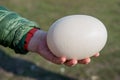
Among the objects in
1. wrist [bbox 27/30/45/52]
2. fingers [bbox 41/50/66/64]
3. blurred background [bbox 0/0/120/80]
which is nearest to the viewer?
fingers [bbox 41/50/66/64]

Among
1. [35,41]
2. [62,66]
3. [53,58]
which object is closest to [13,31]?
[35,41]

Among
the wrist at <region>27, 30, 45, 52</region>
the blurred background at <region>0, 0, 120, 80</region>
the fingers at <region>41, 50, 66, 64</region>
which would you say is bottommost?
the fingers at <region>41, 50, 66, 64</region>

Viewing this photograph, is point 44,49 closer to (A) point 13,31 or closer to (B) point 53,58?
(B) point 53,58

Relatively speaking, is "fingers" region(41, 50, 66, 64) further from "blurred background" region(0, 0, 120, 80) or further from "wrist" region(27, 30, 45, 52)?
"blurred background" region(0, 0, 120, 80)

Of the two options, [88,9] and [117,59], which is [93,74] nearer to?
[117,59]

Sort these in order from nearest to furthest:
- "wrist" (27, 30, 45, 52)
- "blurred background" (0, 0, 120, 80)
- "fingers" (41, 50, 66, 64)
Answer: "fingers" (41, 50, 66, 64) → "wrist" (27, 30, 45, 52) → "blurred background" (0, 0, 120, 80)

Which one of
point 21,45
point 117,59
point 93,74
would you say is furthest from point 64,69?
point 21,45

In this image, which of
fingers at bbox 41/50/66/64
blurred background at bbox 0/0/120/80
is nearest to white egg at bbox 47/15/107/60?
fingers at bbox 41/50/66/64

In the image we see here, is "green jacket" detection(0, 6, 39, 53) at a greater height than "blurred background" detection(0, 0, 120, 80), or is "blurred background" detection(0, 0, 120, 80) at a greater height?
"blurred background" detection(0, 0, 120, 80)
